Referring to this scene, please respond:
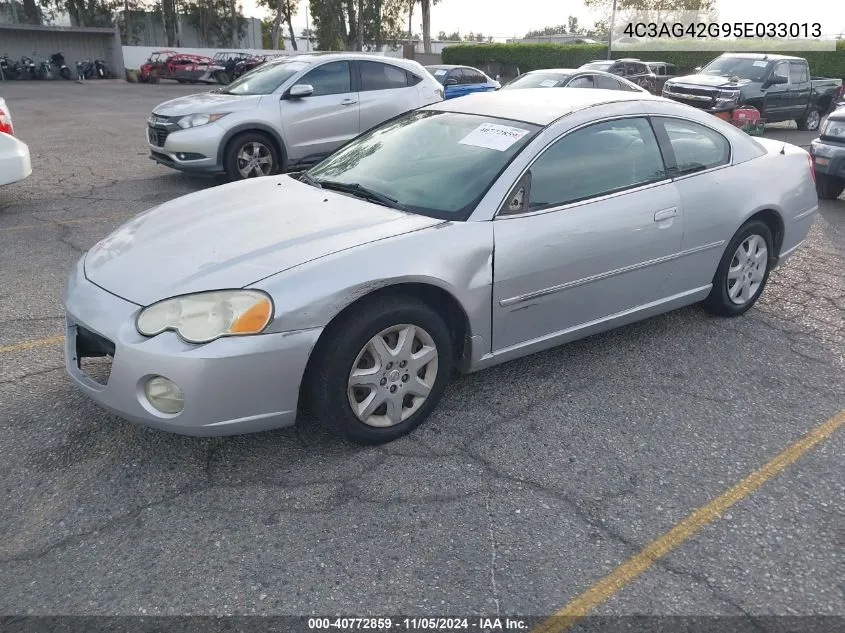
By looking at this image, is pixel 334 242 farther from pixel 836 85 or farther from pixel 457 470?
pixel 836 85

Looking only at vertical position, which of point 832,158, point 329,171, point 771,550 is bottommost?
point 771,550

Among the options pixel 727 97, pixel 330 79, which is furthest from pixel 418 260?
pixel 727 97

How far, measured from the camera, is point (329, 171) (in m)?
4.12

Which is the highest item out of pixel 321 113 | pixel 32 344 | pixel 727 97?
pixel 321 113

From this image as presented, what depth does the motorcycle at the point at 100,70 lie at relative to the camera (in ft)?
115

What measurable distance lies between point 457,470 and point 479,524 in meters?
0.37

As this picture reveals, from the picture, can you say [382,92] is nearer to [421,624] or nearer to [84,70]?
[421,624]

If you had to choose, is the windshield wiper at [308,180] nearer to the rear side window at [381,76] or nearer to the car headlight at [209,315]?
the car headlight at [209,315]

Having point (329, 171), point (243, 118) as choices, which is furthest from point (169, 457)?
point (243, 118)

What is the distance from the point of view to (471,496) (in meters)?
2.86

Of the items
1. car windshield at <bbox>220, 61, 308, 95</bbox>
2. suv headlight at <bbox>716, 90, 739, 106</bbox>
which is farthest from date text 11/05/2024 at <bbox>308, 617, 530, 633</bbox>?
suv headlight at <bbox>716, 90, 739, 106</bbox>

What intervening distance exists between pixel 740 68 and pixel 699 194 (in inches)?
536

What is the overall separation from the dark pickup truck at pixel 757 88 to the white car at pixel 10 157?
478 inches

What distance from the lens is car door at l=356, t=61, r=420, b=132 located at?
29.5 ft
